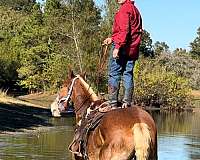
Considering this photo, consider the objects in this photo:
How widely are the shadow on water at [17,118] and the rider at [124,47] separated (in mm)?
19332

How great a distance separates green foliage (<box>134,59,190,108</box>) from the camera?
65.8 meters

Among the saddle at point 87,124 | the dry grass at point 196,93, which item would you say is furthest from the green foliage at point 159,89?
the saddle at point 87,124

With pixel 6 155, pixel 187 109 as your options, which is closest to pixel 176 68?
pixel 187 109

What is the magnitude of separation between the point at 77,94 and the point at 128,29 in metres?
1.64

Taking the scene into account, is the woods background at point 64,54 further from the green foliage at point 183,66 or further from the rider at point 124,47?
the rider at point 124,47

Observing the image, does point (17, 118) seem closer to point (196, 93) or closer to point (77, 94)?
point (77, 94)

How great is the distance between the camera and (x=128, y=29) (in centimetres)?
991

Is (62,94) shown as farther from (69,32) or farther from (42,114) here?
(69,32)

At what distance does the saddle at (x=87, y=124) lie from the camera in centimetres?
951

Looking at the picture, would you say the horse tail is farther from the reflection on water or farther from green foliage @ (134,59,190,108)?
green foliage @ (134,59,190,108)

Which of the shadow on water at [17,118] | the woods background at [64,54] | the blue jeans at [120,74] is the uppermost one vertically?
the woods background at [64,54]

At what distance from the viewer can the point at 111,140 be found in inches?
339

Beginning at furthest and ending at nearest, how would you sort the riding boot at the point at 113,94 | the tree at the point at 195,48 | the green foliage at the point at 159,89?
the tree at the point at 195,48 → the green foliage at the point at 159,89 → the riding boot at the point at 113,94

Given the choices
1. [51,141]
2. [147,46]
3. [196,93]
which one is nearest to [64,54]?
[196,93]
